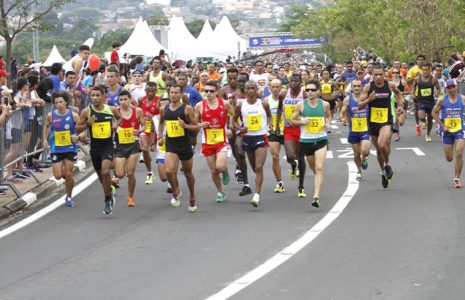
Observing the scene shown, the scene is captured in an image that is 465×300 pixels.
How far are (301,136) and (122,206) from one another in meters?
2.98

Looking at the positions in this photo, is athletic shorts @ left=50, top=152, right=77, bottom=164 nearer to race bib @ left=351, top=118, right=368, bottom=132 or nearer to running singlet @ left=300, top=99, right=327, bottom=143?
running singlet @ left=300, top=99, right=327, bottom=143

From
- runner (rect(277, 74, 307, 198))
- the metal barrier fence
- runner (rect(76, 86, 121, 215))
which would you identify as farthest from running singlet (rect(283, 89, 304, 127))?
the metal barrier fence

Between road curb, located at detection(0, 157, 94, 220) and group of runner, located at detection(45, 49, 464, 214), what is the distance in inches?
27.0

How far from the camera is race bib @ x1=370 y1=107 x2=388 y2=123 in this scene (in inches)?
763

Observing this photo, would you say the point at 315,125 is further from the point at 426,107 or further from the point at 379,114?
the point at 426,107

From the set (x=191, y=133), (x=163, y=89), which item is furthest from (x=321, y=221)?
(x=163, y=89)

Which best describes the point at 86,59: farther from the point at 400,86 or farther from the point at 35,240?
the point at 35,240

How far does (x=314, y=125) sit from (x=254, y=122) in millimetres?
1217

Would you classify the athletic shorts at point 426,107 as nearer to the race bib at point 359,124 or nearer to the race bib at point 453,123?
the race bib at point 359,124

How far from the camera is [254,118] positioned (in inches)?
709

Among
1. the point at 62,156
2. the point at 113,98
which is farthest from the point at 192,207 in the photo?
the point at 113,98

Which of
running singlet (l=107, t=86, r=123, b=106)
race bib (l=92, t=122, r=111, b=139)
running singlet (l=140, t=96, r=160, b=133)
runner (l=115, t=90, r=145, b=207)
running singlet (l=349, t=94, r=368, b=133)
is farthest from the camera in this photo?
running singlet (l=140, t=96, r=160, b=133)

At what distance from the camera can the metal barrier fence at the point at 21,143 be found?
60.3 ft

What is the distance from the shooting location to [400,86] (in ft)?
101
